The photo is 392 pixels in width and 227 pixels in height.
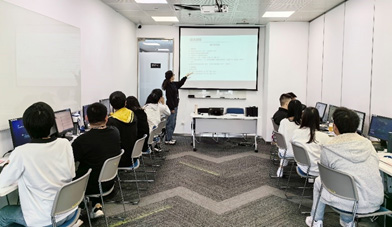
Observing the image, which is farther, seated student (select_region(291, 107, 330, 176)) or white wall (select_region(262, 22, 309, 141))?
white wall (select_region(262, 22, 309, 141))

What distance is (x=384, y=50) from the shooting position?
417 cm

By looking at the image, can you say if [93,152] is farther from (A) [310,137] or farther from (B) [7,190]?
(A) [310,137]

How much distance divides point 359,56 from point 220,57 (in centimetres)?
384

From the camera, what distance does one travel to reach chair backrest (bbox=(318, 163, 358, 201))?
2.43 meters

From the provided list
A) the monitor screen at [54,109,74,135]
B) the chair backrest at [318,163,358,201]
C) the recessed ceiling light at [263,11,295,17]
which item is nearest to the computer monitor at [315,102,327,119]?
the recessed ceiling light at [263,11,295,17]

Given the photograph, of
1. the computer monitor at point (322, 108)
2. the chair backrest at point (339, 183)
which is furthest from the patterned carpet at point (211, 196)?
the computer monitor at point (322, 108)

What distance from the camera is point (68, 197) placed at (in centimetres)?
218

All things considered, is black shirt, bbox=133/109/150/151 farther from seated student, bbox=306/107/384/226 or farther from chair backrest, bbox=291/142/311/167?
seated student, bbox=306/107/384/226

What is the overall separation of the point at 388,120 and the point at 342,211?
5.87ft

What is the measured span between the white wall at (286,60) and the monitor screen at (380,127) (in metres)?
3.47

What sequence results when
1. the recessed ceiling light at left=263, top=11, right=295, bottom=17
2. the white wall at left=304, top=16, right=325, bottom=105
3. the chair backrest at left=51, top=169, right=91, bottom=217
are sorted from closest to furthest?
the chair backrest at left=51, top=169, right=91, bottom=217 → the recessed ceiling light at left=263, top=11, right=295, bottom=17 → the white wall at left=304, top=16, right=325, bottom=105

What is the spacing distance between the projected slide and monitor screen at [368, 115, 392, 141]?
4177 mm

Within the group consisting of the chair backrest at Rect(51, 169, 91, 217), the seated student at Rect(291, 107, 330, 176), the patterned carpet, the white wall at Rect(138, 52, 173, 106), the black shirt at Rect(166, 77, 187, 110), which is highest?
the white wall at Rect(138, 52, 173, 106)

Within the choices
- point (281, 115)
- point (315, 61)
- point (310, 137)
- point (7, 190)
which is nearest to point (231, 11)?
point (315, 61)
